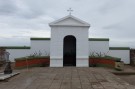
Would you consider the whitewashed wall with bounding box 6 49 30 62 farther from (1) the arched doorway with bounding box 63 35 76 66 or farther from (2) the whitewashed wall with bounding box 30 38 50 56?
(1) the arched doorway with bounding box 63 35 76 66

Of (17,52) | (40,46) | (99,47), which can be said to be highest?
(40,46)

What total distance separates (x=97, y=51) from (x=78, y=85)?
445 inches

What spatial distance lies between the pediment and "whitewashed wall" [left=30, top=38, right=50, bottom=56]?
4.12 meters

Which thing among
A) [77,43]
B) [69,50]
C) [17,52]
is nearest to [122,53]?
[69,50]

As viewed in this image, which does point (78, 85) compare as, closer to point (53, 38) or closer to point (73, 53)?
point (53, 38)

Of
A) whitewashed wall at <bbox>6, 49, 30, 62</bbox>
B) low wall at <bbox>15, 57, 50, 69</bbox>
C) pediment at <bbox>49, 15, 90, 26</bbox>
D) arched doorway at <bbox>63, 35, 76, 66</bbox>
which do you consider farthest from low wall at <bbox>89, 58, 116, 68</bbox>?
whitewashed wall at <bbox>6, 49, 30, 62</bbox>

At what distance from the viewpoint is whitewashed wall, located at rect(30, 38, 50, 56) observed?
64.8 ft

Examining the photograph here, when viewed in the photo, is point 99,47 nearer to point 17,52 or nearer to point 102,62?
point 102,62

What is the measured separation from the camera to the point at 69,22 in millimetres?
16266

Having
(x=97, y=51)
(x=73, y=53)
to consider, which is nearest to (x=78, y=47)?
(x=73, y=53)

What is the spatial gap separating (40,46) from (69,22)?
4991 millimetres

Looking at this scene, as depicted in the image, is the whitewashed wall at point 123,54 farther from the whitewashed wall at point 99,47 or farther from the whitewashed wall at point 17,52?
the whitewashed wall at point 17,52

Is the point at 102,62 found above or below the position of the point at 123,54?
below

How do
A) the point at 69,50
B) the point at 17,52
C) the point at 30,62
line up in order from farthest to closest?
the point at 17,52
the point at 69,50
the point at 30,62
